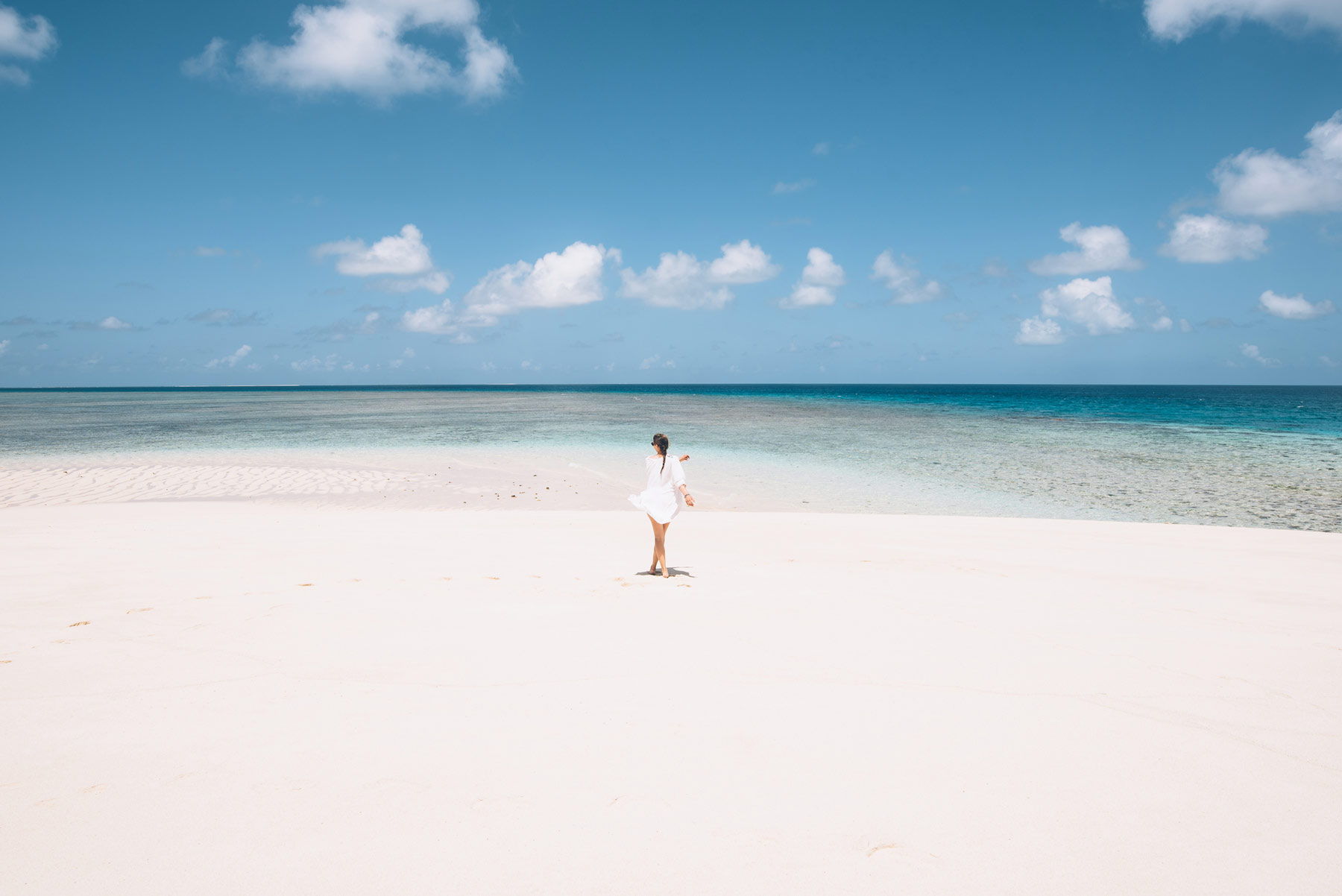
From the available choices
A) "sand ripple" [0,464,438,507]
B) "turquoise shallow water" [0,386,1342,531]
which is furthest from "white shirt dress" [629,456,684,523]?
"sand ripple" [0,464,438,507]

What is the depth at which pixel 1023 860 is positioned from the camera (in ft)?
10.2

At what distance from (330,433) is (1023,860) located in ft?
127

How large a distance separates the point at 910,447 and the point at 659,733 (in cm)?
2857

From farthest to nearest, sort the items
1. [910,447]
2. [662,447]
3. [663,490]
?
[910,447], [663,490], [662,447]

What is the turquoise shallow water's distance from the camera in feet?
55.8

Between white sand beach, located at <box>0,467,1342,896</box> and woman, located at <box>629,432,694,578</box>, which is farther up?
woman, located at <box>629,432,694,578</box>

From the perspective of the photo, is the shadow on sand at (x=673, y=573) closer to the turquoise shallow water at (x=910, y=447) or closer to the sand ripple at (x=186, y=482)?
the turquoise shallow water at (x=910, y=447)

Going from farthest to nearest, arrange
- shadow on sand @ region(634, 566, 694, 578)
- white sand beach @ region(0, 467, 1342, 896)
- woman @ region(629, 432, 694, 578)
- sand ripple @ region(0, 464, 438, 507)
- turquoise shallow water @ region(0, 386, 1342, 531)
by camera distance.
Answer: turquoise shallow water @ region(0, 386, 1342, 531) → sand ripple @ region(0, 464, 438, 507) → shadow on sand @ region(634, 566, 694, 578) → woman @ region(629, 432, 694, 578) → white sand beach @ region(0, 467, 1342, 896)

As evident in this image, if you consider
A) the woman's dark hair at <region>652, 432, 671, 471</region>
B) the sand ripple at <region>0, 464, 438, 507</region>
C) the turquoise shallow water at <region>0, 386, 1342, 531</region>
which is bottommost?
the sand ripple at <region>0, 464, 438, 507</region>

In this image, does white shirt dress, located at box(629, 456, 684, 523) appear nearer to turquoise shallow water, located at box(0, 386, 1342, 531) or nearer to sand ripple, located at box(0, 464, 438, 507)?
turquoise shallow water, located at box(0, 386, 1342, 531)

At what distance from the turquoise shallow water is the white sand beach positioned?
31.7 feet

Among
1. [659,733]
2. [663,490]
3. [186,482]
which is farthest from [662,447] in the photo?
[186,482]

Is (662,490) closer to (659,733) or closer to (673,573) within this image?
(673,573)

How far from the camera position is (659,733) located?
4.16 metres
